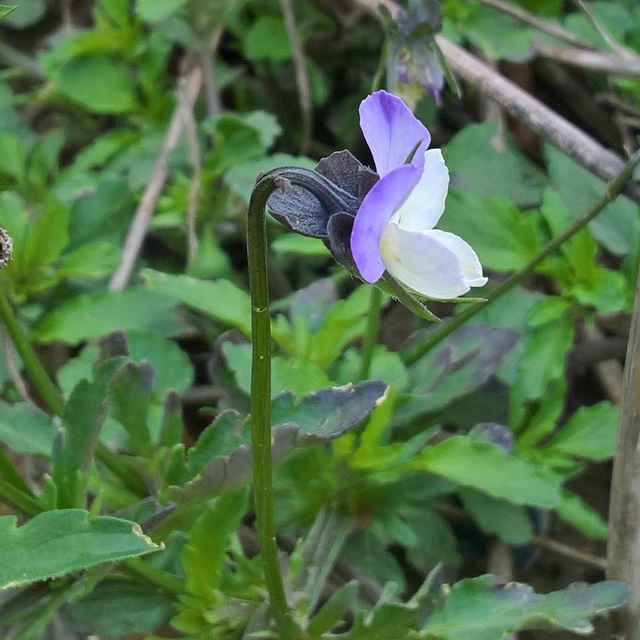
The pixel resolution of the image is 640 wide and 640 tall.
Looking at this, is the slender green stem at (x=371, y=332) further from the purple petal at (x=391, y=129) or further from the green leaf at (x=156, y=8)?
the green leaf at (x=156, y=8)

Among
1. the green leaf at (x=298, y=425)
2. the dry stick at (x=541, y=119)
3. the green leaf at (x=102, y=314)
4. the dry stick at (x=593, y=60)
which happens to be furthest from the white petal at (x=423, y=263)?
the dry stick at (x=593, y=60)

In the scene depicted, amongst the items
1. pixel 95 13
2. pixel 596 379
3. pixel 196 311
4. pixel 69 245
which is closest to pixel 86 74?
pixel 95 13

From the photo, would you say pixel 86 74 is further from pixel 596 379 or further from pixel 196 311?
pixel 596 379

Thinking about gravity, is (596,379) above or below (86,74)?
below

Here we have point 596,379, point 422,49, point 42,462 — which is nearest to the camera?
point 422,49

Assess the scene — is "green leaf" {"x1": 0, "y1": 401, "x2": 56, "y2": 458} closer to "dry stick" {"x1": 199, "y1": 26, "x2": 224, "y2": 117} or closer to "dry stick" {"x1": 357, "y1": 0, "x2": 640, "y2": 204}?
"dry stick" {"x1": 357, "y1": 0, "x2": 640, "y2": 204}

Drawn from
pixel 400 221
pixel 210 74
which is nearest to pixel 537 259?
pixel 400 221
